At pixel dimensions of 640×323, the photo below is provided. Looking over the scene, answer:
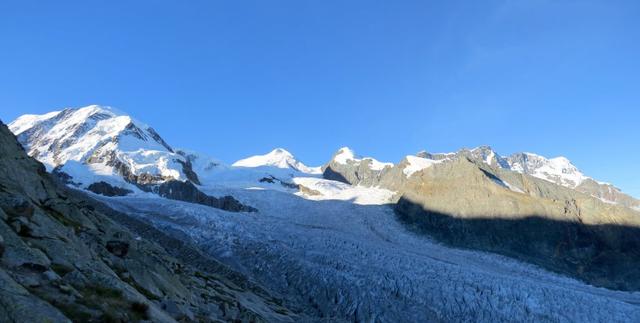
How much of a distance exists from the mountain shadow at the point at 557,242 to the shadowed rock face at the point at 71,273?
63.6 metres

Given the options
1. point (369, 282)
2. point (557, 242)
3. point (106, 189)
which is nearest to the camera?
point (369, 282)

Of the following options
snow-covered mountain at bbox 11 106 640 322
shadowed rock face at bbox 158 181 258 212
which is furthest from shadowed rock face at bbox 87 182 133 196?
shadowed rock face at bbox 158 181 258 212

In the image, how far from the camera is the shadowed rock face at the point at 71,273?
1088cm

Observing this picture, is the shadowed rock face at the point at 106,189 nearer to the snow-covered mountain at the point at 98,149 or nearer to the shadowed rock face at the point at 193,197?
the snow-covered mountain at the point at 98,149

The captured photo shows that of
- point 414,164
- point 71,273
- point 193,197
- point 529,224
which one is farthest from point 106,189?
point 71,273

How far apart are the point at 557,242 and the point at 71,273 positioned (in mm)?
85139

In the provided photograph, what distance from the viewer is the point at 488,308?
127 ft

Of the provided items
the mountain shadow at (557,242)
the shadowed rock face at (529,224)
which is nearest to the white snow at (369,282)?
the mountain shadow at (557,242)

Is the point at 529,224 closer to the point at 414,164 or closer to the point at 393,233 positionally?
the point at 393,233

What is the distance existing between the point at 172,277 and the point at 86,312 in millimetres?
10084

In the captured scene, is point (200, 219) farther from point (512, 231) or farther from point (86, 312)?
point (512, 231)

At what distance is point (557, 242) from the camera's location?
83188 millimetres

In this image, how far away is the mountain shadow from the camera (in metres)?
75.7

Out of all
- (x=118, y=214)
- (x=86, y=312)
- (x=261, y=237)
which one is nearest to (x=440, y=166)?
(x=261, y=237)
